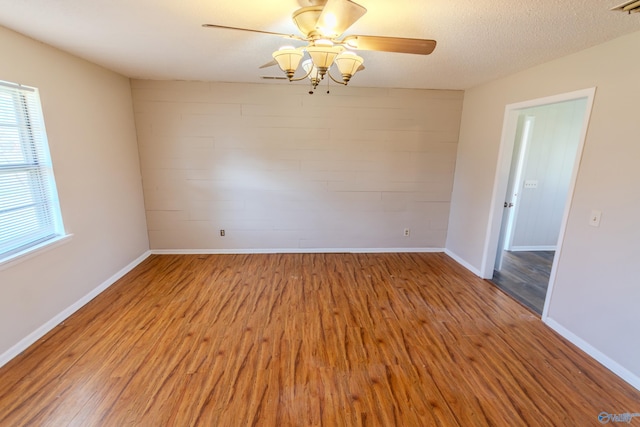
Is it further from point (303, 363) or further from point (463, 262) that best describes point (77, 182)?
point (463, 262)

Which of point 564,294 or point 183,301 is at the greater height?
point 564,294

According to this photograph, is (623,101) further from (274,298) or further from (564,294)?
(274,298)

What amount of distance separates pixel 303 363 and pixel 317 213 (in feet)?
7.98

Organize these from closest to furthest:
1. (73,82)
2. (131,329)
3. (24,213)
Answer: (24,213)
(131,329)
(73,82)

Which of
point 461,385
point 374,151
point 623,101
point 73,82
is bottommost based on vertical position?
point 461,385

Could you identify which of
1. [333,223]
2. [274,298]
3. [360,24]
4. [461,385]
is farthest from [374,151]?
[461,385]

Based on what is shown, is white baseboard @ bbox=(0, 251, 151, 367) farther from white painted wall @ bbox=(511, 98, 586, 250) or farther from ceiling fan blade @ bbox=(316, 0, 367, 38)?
white painted wall @ bbox=(511, 98, 586, 250)

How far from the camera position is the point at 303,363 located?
2.13m

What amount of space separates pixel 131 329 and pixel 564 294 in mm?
3890

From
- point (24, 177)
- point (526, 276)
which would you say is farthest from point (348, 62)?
point (526, 276)

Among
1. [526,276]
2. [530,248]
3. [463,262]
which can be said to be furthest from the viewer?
[530,248]

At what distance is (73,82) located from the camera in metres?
2.70

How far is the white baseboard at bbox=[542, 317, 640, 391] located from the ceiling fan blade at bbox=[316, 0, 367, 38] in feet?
9.82

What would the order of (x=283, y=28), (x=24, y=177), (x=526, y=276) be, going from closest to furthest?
1. (x=283, y=28)
2. (x=24, y=177)
3. (x=526, y=276)
